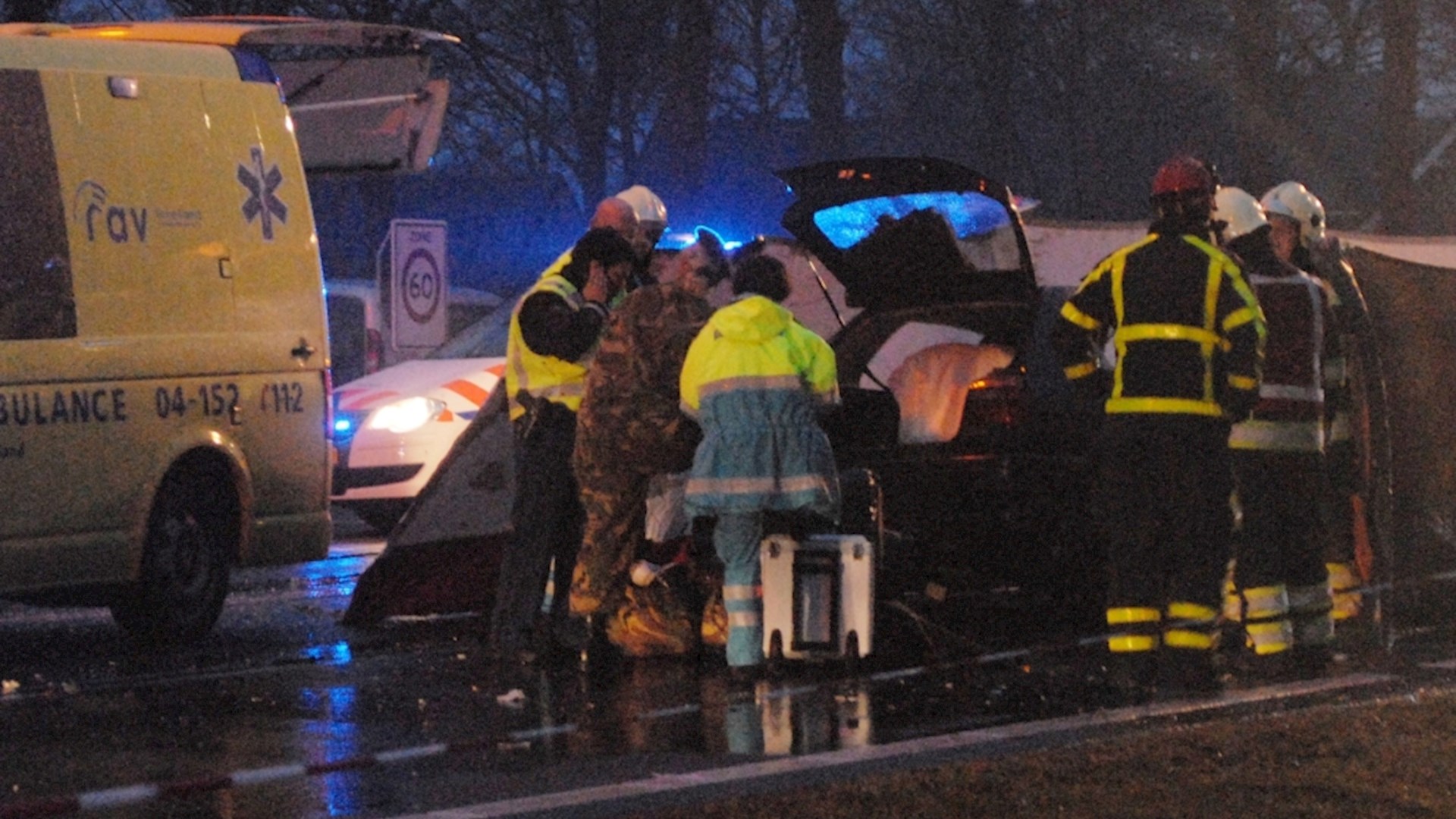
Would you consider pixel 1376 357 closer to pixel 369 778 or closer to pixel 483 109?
pixel 369 778

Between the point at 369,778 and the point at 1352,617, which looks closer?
the point at 369,778

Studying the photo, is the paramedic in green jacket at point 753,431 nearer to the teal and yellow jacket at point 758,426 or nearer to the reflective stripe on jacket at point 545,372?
the teal and yellow jacket at point 758,426

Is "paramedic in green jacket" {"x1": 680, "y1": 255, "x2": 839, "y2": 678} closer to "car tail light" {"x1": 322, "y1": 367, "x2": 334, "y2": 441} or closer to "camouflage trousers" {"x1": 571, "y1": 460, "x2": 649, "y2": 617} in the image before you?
"camouflage trousers" {"x1": 571, "y1": 460, "x2": 649, "y2": 617}

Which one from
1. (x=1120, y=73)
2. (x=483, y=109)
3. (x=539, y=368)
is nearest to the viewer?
(x=539, y=368)

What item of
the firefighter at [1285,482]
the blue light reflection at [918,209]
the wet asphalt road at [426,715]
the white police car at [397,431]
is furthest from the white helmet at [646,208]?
the white police car at [397,431]

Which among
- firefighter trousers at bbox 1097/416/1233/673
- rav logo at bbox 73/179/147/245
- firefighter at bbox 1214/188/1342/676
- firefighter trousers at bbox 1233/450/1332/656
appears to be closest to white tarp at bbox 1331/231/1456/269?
firefighter at bbox 1214/188/1342/676

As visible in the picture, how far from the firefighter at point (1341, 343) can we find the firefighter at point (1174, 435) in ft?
4.27

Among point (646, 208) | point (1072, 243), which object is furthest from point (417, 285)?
point (646, 208)

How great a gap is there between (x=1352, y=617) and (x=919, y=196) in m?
2.51

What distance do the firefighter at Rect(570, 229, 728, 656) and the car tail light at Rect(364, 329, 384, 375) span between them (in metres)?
10.3

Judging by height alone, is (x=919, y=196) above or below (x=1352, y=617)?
above

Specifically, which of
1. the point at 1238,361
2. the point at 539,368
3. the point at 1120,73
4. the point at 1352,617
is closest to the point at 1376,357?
the point at 1352,617

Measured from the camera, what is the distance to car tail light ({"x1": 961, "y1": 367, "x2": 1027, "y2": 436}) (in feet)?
31.7

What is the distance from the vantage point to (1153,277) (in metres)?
7.99
